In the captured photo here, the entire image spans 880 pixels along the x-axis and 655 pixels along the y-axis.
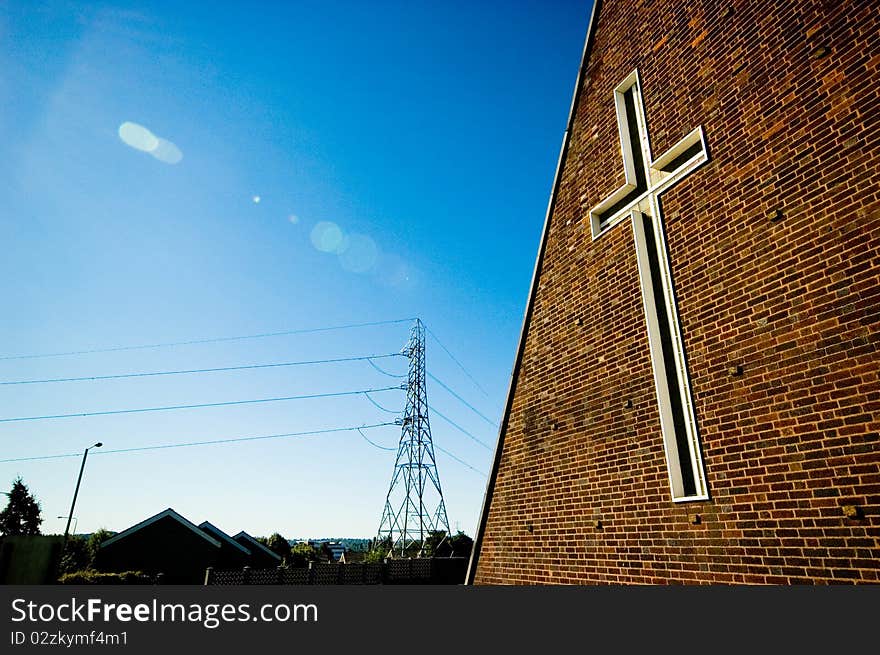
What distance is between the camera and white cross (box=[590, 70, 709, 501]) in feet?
Result: 14.8

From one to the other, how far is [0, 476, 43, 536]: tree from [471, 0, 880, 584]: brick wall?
6124cm

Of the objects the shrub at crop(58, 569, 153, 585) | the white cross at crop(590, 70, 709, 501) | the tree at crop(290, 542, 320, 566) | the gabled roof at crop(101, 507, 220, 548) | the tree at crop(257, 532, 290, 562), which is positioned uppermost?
the white cross at crop(590, 70, 709, 501)

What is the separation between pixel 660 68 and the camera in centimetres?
580

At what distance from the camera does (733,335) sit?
4219mm

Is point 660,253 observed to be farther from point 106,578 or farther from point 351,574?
point 106,578

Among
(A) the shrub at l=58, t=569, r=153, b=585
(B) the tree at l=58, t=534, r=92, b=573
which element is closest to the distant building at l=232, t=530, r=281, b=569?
(B) the tree at l=58, t=534, r=92, b=573

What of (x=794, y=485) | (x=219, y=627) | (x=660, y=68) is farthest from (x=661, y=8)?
(x=219, y=627)

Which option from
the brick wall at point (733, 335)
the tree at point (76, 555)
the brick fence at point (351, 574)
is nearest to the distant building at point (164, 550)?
the tree at point (76, 555)

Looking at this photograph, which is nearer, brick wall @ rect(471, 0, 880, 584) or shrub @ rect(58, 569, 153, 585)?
brick wall @ rect(471, 0, 880, 584)

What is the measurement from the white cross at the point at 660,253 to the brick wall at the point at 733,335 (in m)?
0.11

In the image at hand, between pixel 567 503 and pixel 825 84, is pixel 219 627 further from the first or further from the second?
pixel 825 84

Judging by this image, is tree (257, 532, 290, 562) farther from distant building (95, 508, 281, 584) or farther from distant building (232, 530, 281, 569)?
distant building (95, 508, 281, 584)

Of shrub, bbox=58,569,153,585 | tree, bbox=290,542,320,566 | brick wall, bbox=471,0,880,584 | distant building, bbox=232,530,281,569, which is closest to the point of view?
brick wall, bbox=471,0,880,584

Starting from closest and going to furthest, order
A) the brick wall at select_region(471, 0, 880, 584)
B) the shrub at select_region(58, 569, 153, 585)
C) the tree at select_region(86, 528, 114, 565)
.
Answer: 1. the brick wall at select_region(471, 0, 880, 584)
2. the shrub at select_region(58, 569, 153, 585)
3. the tree at select_region(86, 528, 114, 565)
